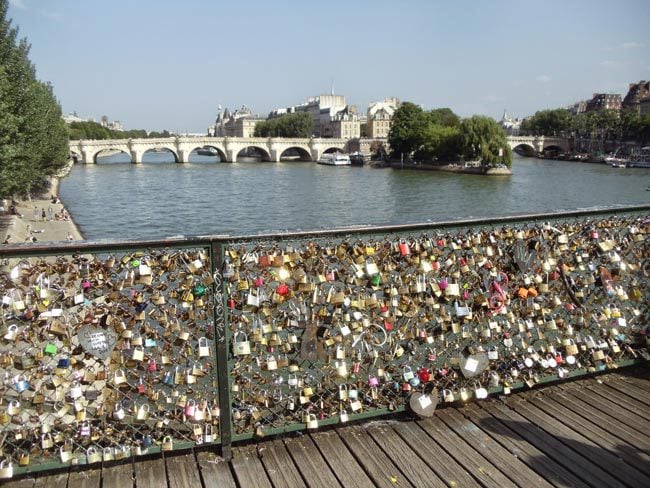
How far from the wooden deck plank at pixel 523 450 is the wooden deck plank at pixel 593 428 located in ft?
1.16

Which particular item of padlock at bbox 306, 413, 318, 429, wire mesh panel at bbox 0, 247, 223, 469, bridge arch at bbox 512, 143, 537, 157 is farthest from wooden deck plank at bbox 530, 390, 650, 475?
bridge arch at bbox 512, 143, 537, 157

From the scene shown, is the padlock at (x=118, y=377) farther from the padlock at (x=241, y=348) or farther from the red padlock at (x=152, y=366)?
the padlock at (x=241, y=348)

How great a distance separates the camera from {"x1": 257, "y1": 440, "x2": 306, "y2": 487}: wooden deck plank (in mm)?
2771

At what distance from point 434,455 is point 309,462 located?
638mm

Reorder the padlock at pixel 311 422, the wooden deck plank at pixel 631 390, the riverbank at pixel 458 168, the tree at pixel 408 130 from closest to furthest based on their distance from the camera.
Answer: the padlock at pixel 311 422
the wooden deck plank at pixel 631 390
the riverbank at pixel 458 168
the tree at pixel 408 130

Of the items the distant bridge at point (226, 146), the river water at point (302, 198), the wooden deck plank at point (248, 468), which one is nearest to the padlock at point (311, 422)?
the wooden deck plank at point (248, 468)

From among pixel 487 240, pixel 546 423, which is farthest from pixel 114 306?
pixel 546 423

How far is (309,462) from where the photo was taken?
2928 mm

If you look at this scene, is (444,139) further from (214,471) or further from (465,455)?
(214,471)

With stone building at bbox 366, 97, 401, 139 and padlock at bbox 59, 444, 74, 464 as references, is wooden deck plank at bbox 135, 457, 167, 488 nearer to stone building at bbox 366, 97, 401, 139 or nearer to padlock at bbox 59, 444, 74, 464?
padlock at bbox 59, 444, 74, 464

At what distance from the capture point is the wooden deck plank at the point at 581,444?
285cm

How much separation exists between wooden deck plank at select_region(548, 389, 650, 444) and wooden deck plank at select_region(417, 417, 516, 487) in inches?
33.0

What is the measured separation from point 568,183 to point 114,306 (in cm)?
4875

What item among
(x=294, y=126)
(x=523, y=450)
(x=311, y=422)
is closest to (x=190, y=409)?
(x=311, y=422)
